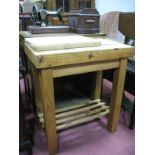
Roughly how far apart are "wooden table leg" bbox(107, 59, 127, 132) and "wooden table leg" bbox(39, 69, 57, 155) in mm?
466

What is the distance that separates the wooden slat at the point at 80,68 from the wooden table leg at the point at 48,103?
0.05 metres

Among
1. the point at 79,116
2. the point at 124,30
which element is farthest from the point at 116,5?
the point at 79,116

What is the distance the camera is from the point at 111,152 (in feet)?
4.05

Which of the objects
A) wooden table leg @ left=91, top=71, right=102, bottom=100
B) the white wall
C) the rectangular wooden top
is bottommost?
wooden table leg @ left=91, top=71, right=102, bottom=100

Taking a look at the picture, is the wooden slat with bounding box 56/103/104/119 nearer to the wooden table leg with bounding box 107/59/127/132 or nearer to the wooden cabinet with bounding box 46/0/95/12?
the wooden table leg with bounding box 107/59/127/132

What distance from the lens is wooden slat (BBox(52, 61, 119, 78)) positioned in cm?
96

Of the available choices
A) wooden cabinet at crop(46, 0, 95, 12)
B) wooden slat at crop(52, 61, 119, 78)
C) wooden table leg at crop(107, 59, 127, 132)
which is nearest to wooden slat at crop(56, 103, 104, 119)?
wooden table leg at crop(107, 59, 127, 132)

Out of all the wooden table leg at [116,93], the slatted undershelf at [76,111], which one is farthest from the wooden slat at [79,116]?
the wooden table leg at [116,93]

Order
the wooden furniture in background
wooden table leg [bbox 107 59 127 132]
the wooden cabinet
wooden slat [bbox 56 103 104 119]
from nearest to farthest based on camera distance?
1. wooden table leg [bbox 107 59 127 132]
2. wooden slat [bbox 56 103 104 119]
3. the wooden furniture in background
4. the wooden cabinet

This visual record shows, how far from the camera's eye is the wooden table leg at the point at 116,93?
117cm

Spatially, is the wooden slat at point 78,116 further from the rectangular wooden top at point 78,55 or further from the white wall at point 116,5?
the white wall at point 116,5
